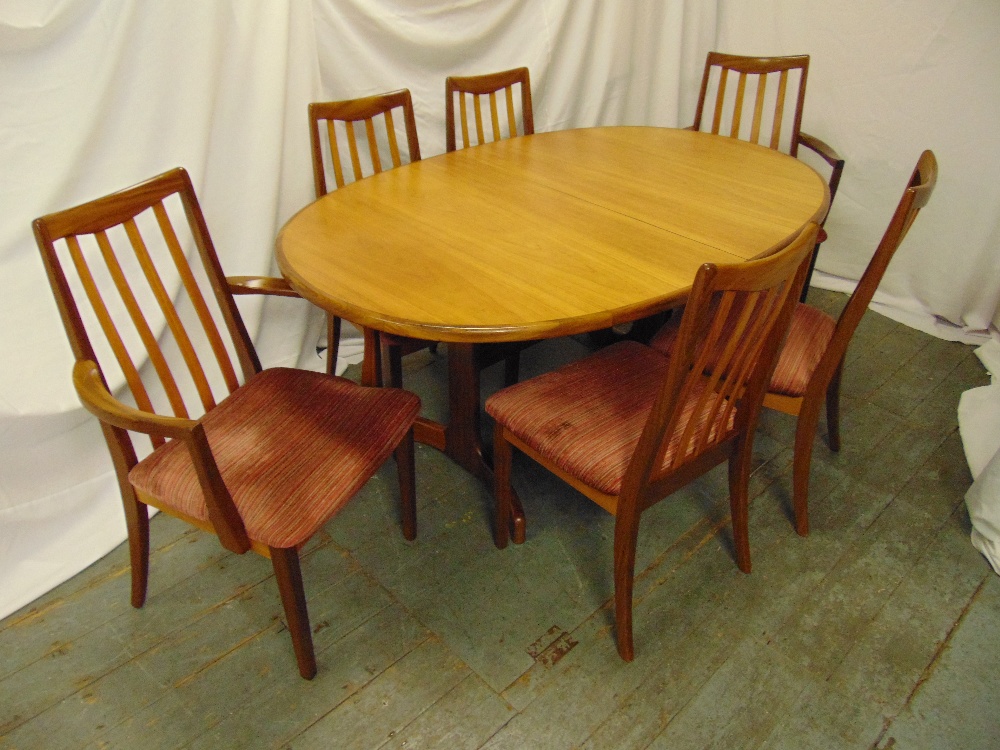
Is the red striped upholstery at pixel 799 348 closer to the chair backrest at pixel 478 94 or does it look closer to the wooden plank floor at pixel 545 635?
the wooden plank floor at pixel 545 635

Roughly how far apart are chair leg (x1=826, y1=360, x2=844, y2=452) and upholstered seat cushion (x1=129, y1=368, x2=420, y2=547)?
48.7 inches

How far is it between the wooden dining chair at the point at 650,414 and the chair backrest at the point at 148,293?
644mm

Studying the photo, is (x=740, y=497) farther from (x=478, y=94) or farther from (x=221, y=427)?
(x=478, y=94)

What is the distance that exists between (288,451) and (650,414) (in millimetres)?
721

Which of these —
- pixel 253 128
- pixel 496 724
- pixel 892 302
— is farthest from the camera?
pixel 892 302

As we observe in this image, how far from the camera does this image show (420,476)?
2.01 m

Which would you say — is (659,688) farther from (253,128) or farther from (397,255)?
(253,128)

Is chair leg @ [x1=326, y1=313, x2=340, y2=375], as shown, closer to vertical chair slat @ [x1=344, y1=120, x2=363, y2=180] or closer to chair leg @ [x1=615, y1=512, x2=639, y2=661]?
vertical chair slat @ [x1=344, y1=120, x2=363, y2=180]

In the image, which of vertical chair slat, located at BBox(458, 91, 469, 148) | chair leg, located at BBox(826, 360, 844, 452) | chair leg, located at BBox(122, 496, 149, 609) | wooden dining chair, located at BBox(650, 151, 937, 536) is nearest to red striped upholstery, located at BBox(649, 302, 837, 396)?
wooden dining chair, located at BBox(650, 151, 937, 536)

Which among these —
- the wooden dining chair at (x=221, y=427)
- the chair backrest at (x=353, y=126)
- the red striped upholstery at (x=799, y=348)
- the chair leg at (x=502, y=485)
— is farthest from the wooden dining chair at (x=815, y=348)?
the chair backrest at (x=353, y=126)

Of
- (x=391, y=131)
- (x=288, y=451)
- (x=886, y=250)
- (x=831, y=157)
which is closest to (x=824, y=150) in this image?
(x=831, y=157)

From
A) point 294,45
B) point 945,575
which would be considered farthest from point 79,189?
point 945,575

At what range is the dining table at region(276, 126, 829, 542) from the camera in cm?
129

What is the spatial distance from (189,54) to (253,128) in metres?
0.25
